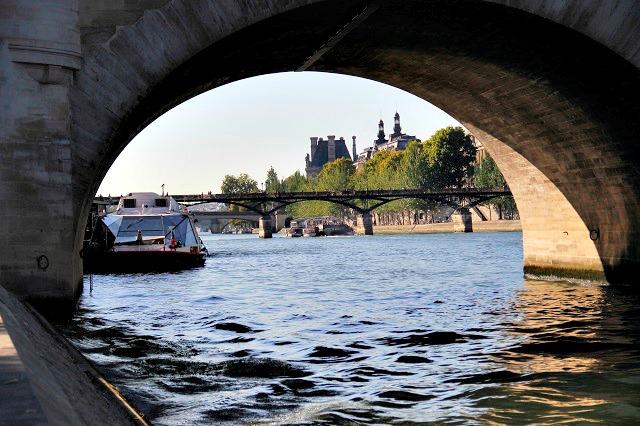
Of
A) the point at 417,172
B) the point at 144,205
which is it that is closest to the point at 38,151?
the point at 144,205

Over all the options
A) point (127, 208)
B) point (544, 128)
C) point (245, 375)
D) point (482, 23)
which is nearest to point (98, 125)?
point (245, 375)

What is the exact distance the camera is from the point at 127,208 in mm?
43344

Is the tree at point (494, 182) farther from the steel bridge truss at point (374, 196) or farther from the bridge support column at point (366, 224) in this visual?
the bridge support column at point (366, 224)

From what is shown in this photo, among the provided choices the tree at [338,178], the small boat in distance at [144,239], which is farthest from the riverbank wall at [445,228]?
the small boat in distance at [144,239]

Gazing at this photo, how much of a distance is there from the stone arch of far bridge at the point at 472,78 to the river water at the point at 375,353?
8.06ft

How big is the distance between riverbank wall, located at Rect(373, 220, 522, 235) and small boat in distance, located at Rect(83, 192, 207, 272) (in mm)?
72122

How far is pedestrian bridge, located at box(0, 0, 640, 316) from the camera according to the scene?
1351 cm

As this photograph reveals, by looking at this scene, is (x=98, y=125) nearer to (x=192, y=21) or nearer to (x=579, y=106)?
(x=192, y=21)

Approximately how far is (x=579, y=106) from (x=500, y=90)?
2056 mm

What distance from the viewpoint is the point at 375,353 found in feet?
48.2

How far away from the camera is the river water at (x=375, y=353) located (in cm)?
1016

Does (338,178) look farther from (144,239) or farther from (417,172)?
(144,239)

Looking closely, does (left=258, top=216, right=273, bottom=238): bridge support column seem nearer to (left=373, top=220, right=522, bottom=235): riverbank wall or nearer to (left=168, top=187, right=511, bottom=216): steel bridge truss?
(left=168, top=187, right=511, bottom=216): steel bridge truss

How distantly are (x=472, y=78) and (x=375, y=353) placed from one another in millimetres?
9377
